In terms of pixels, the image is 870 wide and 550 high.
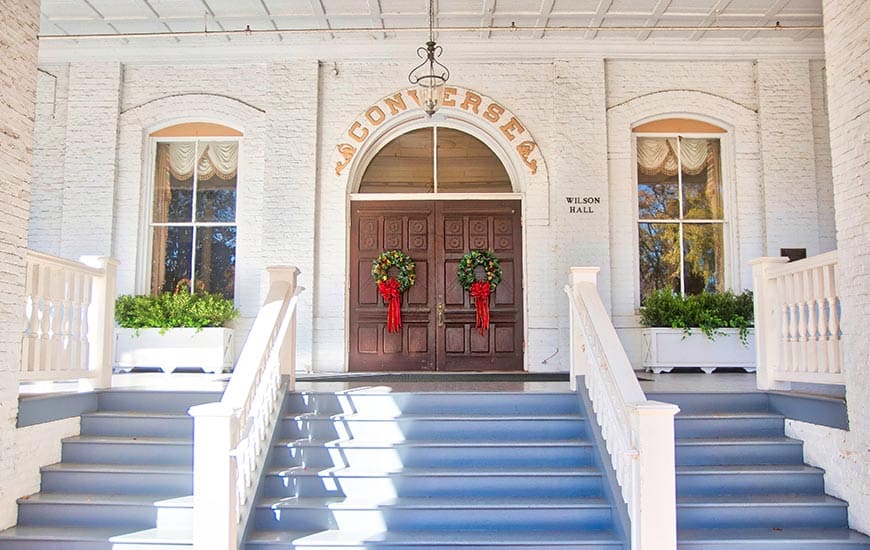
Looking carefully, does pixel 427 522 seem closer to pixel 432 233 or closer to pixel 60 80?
pixel 432 233

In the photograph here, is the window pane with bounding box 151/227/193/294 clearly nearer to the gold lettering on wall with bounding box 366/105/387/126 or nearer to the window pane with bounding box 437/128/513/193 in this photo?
the gold lettering on wall with bounding box 366/105/387/126

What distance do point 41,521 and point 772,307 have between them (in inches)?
199

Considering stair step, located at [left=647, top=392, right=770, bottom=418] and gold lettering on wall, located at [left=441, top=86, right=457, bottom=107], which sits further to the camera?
gold lettering on wall, located at [left=441, top=86, right=457, bottom=107]

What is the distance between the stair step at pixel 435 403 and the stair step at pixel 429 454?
451 mm

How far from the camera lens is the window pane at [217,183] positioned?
8430mm

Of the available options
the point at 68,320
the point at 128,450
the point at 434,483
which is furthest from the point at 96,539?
the point at 434,483

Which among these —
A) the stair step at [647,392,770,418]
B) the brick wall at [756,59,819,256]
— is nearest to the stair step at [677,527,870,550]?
the stair step at [647,392,770,418]

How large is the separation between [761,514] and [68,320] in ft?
15.6

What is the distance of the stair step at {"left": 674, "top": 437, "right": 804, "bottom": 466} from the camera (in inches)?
171

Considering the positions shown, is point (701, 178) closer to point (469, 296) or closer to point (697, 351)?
point (697, 351)

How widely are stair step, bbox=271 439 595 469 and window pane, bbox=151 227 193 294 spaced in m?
4.70

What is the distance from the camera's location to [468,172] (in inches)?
328

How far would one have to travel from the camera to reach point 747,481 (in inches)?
163

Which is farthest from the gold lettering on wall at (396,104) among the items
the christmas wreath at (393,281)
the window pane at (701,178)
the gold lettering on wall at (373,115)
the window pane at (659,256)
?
the window pane at (701,178)
